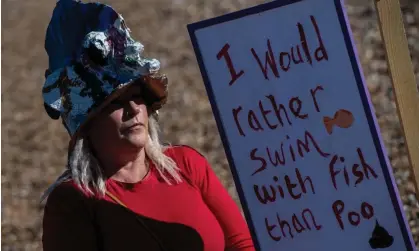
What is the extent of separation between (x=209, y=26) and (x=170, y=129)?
3.51 m

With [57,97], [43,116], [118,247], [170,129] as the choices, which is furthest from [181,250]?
[43,116]

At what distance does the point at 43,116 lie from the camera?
6527mm

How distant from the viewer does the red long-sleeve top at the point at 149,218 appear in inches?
103

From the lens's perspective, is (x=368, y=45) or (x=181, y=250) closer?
(x=181, y=250)

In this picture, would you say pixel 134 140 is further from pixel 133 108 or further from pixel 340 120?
pixel 340 120

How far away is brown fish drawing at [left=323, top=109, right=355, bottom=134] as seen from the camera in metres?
2.61

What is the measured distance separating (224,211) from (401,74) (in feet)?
1.95

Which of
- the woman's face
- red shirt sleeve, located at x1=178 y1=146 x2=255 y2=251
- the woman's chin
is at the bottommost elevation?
red shirt sleeve, located at x1=178 y1=146 x2=255 y2=251

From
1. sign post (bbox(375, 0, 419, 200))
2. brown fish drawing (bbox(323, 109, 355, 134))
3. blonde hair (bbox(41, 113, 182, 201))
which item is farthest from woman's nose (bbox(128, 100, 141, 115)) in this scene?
sign post (bbox(375, 0, 419, 200))

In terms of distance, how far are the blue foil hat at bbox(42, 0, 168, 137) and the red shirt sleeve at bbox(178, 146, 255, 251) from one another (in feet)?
0.77

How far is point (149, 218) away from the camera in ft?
8.75

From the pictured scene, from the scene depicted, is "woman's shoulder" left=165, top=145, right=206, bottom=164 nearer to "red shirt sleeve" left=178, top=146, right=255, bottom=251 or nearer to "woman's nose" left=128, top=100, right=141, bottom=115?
"red shirt sleeve" left=178, top=146, right=255, bottom=251

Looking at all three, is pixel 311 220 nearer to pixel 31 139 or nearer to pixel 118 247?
pixel 118 247

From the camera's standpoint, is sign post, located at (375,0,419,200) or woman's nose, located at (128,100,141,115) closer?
sign post, located at (375,0,419,200)
